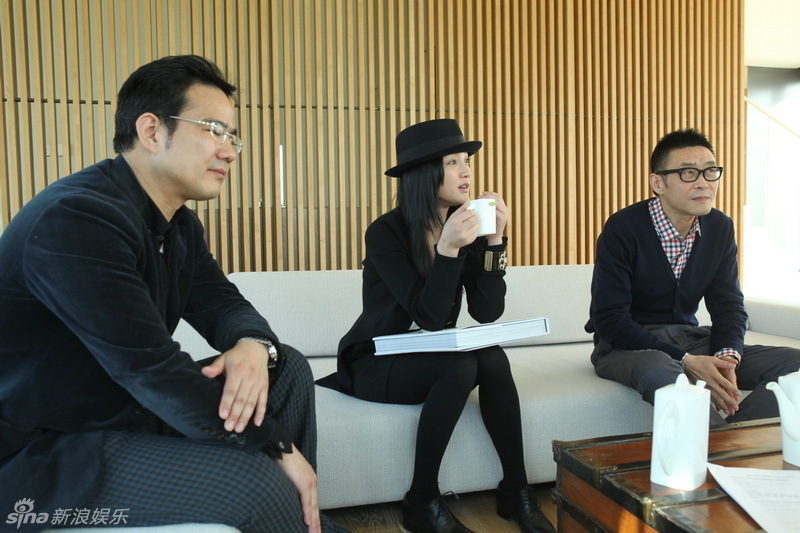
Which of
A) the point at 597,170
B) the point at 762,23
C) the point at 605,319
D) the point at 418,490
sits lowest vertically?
the point at 418,490

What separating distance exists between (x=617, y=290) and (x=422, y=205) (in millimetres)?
805

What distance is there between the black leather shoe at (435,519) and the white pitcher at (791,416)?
35.9 inches

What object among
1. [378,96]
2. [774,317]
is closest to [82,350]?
[774,317]

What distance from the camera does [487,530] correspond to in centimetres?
203

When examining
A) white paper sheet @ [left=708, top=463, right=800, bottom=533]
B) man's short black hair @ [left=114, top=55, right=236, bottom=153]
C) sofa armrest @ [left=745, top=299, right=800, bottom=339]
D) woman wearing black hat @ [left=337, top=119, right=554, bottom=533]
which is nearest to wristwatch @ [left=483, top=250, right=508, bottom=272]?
woman wearing black hat @ [left=337, top=119, right=554, bottom=533]

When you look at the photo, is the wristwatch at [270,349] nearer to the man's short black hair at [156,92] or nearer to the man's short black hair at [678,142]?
the man's short black hair at [156,92]

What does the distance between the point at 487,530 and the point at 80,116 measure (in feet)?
11.6

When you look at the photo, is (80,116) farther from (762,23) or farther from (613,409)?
(762,23)

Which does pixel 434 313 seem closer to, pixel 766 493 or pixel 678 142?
pixel 766 493

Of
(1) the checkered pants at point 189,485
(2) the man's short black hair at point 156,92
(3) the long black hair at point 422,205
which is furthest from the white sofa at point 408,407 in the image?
(2) the man's short black hair at point 156,92

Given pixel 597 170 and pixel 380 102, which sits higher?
pixel 380 102

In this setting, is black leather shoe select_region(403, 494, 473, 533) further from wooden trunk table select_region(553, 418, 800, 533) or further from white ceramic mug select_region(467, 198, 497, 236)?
white ceramic mug select_region(467, 198, 497, 236)

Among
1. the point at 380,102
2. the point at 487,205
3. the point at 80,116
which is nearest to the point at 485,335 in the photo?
the point at 487,205

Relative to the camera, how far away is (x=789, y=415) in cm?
134
